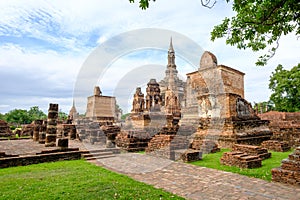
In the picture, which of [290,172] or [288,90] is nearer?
[290,172]

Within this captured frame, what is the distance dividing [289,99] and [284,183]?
2554cm

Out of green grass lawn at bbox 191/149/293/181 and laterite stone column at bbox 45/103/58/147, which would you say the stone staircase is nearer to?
laterite stone column at bbox 45/103/58/147

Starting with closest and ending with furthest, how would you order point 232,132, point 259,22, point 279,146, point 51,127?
point 259,22, point 279,146, point 232,132, point 51,127

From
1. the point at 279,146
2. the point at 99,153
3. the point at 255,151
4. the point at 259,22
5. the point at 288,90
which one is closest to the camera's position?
the point at 259,22

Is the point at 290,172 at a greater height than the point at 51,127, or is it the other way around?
the point at 51,127

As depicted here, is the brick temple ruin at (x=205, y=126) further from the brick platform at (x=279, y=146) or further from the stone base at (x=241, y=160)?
the stone base at (x=241, y=160)

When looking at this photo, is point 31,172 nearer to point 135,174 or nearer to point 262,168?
point 135,174

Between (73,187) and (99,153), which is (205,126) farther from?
(73,187)

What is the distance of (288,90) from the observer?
2573cm

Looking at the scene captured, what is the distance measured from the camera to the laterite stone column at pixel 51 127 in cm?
1218

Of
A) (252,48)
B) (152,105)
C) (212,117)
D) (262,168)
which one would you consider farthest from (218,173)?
(152,105)

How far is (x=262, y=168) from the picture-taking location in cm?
655

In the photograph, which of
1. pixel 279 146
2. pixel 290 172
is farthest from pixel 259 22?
pixel 279 146

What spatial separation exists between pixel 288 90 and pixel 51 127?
27.2m
